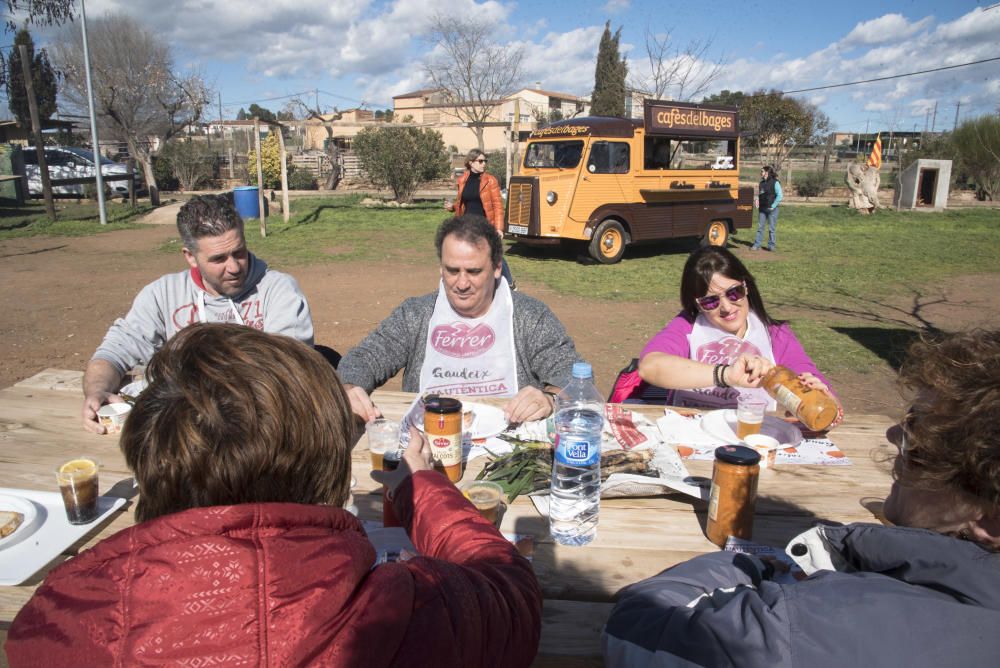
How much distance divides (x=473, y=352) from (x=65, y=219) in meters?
16.6

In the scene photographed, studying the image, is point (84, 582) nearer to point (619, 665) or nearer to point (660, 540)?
point (619, 665)

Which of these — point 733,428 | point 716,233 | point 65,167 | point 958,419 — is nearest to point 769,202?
point 716,233

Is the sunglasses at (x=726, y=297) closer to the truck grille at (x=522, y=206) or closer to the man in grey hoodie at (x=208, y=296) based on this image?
the man in grey hoodie at (x=208, y=296)

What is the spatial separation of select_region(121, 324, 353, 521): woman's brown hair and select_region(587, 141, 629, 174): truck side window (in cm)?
1141

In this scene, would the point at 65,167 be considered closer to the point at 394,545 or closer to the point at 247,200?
the point at 247,200

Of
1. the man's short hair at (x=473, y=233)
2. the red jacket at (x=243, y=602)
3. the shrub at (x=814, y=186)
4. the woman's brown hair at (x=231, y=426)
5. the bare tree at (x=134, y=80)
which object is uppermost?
the bare tree at (x=134, y=80)

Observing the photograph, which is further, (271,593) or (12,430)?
(12,430)

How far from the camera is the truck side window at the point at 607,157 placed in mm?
11875

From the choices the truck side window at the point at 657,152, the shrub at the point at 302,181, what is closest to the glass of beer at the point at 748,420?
the truck side window at the point at 657,152

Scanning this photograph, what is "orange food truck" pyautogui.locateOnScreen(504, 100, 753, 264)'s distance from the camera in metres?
11.8

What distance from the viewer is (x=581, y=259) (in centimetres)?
1219

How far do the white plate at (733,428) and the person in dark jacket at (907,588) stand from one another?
95cm

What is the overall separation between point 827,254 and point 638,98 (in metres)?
17.5

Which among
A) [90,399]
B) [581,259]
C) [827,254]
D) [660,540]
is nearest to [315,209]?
[581,259]
